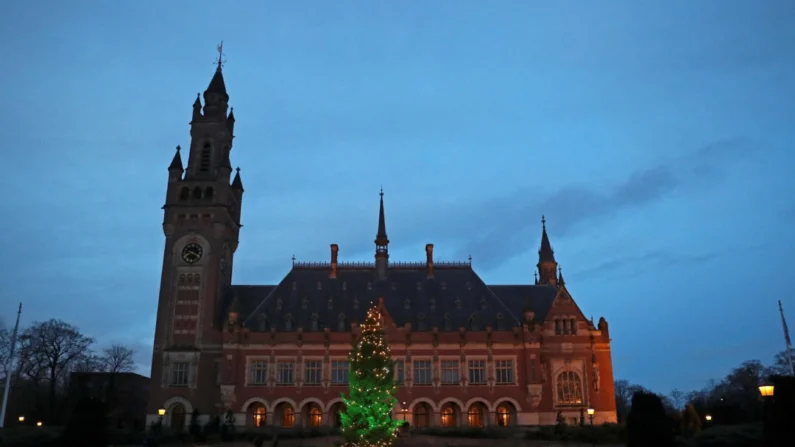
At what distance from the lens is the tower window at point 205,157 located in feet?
241

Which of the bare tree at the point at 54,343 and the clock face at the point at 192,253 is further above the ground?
the clock face at the point at 192,253

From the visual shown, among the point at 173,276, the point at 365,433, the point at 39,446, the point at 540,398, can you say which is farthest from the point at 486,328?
the point at 39,446

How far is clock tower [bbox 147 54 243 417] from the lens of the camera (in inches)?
2581

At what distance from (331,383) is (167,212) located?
25709 millimetres

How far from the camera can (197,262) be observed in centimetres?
6931

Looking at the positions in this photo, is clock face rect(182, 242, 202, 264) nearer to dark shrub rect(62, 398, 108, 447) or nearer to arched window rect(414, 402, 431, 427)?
arched window rect(414, 402, 431, 427)

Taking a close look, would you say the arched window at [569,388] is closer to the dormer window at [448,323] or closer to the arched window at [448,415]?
the arched window at [448,415]

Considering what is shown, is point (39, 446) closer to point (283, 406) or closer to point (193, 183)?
point (283, 406)

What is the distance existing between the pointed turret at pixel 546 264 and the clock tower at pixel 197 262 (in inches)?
1435

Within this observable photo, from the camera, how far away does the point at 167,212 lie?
7106cm

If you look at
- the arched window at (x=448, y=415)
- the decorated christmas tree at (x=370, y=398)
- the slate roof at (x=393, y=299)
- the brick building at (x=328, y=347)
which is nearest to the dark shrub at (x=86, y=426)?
the decorated christmas tree at (x=370, y=398)

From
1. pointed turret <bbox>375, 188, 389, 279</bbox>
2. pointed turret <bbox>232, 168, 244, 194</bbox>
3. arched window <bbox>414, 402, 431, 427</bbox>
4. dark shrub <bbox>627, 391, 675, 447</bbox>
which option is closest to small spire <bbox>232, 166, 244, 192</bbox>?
pointed turret <bbox>232, 168, 244, 194</bbox>

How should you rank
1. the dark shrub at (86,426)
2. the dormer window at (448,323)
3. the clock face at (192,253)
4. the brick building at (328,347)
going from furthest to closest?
the clock face at (192,253)
the dormer window at (448,323)
the brick building at (328,347)
the dark shrub at (86,426)

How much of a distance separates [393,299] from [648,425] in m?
47.0
